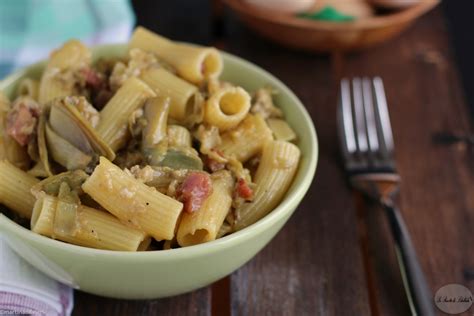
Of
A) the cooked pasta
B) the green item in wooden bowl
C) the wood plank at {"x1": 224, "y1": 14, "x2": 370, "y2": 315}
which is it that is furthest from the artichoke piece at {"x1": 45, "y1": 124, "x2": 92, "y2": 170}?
the green item in wooden bowl

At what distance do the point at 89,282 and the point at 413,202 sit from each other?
73 cm

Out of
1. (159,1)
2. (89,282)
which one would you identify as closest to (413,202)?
(89,282)

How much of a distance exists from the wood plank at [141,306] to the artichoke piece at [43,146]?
238mm

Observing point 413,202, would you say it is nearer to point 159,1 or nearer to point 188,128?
point 188,128

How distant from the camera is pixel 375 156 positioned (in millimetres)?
1443

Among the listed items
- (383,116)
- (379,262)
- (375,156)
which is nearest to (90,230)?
(379,262)

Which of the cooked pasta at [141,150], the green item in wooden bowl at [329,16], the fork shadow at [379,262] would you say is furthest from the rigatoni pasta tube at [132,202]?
the green item in wooden bowl at [329,16]

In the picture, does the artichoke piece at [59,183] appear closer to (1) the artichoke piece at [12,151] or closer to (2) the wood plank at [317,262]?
(1) the artichoke piece at [12,151]

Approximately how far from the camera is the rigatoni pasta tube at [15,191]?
1.05 metres

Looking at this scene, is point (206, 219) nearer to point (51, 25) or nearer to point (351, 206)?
point (351, 206)

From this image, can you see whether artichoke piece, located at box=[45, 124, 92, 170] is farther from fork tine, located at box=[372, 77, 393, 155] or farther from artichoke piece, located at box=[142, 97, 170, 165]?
fork tine, located at box=[372, 77, 393, 155]

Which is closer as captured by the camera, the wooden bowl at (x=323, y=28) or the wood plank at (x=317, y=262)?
the wood plank at (x=317, y=262)

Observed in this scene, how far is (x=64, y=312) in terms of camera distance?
3.58 feet

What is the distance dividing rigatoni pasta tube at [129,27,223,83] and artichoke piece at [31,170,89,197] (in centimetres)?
34
